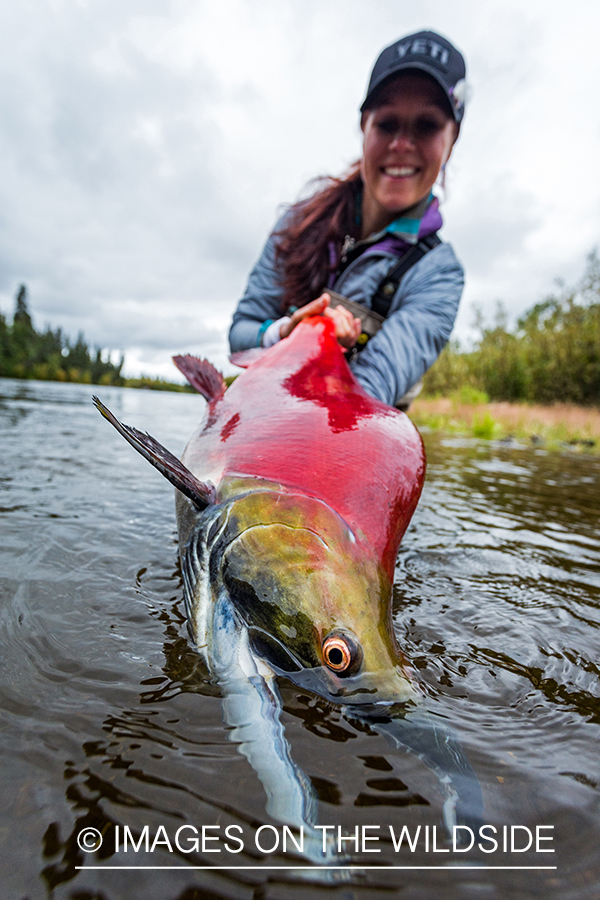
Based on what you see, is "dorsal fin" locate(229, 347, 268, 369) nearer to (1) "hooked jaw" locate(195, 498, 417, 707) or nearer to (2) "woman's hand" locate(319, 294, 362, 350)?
(2) "woman's hand" locate(319, 294, 362, 350)

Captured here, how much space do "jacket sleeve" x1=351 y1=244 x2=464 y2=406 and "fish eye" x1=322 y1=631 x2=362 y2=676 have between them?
185 cm

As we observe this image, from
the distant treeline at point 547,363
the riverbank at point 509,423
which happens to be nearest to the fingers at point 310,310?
the riverbank at point 509,423

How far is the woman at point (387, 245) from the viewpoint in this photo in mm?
2879

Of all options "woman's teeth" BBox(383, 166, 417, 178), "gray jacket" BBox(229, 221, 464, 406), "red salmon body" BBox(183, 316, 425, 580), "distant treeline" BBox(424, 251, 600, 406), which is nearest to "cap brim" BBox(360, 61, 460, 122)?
"woman's teeth" BBox(383, 166, 417, 178)

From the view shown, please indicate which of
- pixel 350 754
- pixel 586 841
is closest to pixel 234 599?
pixel 350 754

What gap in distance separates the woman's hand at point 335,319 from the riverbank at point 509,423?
35.8 ft

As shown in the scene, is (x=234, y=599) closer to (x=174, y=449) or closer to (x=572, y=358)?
(x=174, y=449)

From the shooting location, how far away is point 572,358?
79.0 feet

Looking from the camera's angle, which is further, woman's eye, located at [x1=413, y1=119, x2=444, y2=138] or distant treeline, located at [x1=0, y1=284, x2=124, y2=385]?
distant treeline, located at [x1=0, y1=284, x2=124, y2=385]

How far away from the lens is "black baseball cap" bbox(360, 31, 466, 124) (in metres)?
2.82

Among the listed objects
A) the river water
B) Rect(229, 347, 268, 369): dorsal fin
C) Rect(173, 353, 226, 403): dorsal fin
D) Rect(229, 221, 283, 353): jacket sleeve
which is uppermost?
Rect(229, 221, 283, 353): jacket sleeve

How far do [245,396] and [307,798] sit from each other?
1395 millimetres

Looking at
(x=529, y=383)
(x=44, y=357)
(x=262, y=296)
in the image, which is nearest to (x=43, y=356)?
(x=44, y=357)

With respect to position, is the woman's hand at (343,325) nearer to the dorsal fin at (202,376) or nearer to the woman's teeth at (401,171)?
the dorsal fin at (202,376)
